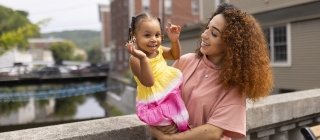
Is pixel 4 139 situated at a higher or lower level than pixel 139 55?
lower

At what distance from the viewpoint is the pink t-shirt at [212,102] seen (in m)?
1.94

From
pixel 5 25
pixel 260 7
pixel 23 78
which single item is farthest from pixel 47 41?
pixel 260 7

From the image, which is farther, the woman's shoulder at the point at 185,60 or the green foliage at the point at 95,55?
the green foliage at the point at 95,55

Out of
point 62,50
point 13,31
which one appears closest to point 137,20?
point 13,31

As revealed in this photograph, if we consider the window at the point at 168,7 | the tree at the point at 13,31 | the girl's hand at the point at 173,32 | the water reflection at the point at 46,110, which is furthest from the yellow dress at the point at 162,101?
the window at the point at 168,7

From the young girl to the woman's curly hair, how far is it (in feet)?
0.88

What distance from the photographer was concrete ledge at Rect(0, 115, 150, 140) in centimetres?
215

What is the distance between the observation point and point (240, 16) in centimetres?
199

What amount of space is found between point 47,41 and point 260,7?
11112 cm

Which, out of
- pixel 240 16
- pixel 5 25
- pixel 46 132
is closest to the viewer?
pixel 240 16

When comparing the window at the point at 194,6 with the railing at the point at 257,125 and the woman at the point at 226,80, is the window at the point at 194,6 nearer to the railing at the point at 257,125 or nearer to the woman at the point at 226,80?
the railing at the point at 257,125

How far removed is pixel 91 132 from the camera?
87.9 inches

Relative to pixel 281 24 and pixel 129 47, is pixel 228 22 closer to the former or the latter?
pixel 129 47

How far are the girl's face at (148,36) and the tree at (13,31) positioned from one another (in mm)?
40056
